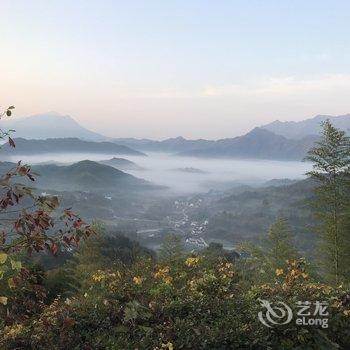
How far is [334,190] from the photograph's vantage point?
24.5m

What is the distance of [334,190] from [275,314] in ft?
67.1

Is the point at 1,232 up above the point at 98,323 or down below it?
above

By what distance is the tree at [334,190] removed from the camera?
24.2 metres

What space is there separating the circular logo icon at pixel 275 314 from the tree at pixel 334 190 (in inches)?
774

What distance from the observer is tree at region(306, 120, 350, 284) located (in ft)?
79.5

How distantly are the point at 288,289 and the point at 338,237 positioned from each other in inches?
771

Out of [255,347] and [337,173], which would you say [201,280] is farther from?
[337,173]

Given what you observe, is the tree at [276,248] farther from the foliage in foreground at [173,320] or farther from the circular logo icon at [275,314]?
the circular logo icon at [275,314]

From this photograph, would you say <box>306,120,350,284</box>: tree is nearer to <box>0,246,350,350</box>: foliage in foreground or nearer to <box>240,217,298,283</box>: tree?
<box>240,217,298,283</box>: tree

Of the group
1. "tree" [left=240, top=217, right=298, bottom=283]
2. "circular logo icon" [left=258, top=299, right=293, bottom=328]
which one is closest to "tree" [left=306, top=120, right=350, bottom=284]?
"tree" [left=240, top=217, right=298, bottom=283]

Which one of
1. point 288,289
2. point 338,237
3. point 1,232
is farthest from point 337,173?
point 1,232

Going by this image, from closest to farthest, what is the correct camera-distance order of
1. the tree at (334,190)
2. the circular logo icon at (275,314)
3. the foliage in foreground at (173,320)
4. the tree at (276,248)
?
1. the foliage in foreground at (173,320)
2. the circular logo icon at (275,314)
3. the tree at (334,190)
4. the tree at (276,248)

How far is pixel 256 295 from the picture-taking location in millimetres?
6477

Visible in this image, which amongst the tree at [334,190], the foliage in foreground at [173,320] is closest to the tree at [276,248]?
the tree at [334,190]
